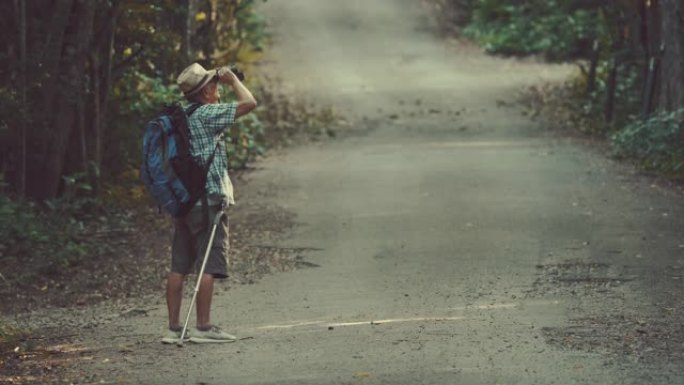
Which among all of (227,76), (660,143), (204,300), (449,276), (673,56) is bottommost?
(449,276)

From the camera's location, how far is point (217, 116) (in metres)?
8.92

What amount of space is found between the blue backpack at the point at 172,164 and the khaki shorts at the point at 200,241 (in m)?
0.16

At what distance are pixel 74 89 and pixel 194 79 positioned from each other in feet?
23.5

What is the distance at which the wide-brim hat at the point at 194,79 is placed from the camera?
8.95 m

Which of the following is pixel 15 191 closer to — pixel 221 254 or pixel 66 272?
pixel 66 272

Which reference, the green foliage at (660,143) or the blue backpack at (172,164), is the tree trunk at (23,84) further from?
the green foliage at (660,143)

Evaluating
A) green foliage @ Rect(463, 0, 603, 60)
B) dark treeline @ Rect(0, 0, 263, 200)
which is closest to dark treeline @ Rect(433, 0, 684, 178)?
green foliage @ Rect(463, 0, 603, 60)

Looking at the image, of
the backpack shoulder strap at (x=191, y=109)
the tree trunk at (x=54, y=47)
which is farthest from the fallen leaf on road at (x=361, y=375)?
the tree trunk at (x=54, y=47)

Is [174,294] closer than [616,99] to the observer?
Yes

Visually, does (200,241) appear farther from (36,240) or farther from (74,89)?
(74,89)

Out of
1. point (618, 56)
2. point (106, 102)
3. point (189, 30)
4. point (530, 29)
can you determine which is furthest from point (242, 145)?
point (530, 29)

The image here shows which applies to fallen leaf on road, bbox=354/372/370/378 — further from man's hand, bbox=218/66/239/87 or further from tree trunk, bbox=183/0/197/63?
tree trunk, bbox=183/0/197/63

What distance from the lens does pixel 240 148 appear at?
72.9 feet

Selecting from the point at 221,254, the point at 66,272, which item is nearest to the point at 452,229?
the point at 66,272
